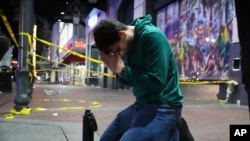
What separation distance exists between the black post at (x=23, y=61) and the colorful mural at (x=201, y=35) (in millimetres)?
7009

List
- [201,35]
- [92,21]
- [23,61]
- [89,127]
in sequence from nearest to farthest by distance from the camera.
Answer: [89,127]
[23,61]
[201,35]
[92,21]

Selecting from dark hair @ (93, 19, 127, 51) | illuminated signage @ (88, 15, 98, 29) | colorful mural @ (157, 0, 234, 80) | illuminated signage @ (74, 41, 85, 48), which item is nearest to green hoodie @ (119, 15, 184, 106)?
dark hair @ (93, 19, 127, 51)

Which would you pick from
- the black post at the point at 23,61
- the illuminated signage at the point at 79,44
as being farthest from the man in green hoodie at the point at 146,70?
the illuminated signage at the point at 79,44

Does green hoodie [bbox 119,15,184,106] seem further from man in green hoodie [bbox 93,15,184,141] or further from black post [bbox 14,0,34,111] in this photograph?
black post [bbox 14,0,34,111]

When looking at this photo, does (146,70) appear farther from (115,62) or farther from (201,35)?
(201,35)

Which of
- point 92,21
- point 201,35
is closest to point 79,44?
point 92,21

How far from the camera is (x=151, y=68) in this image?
2.67 m

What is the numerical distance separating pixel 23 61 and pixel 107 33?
5.49m

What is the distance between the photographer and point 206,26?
571 inches

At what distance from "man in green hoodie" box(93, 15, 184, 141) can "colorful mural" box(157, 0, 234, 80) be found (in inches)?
410

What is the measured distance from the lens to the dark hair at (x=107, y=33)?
266 centimetres

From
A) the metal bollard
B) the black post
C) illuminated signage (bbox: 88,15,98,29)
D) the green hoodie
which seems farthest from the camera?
illuminated signage (bbox: 88,15,98,29)

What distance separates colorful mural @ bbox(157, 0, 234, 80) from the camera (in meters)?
13.3

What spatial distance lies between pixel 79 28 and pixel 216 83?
1270 inches
